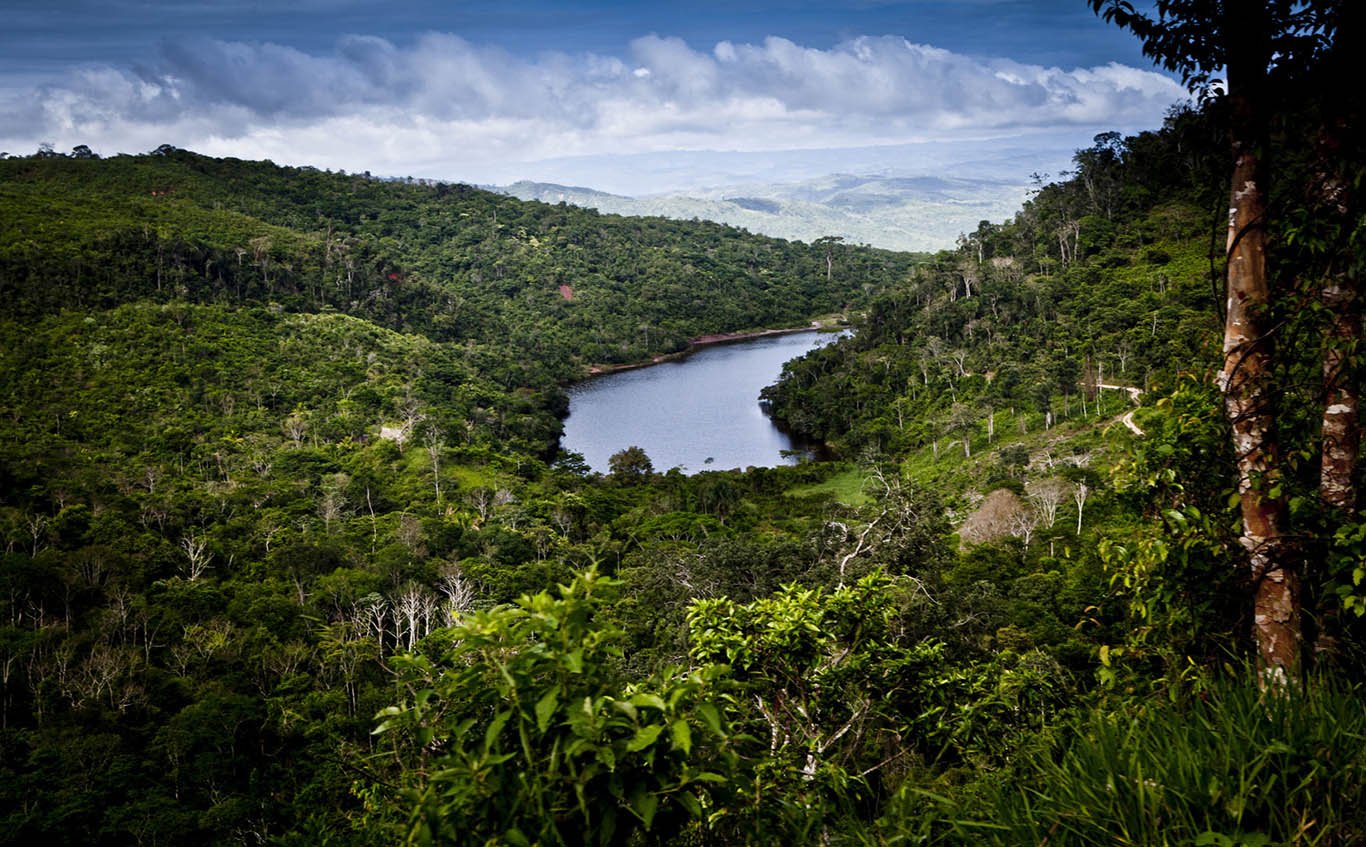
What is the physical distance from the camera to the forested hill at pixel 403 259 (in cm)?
6075

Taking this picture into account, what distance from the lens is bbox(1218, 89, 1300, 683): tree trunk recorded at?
3021 millimetres

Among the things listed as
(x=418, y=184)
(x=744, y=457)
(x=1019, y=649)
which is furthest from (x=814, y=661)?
(x=418, y=184)

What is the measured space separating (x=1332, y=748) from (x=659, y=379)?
76089mm

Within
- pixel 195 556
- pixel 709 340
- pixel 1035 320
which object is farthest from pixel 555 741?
pixel 709 340

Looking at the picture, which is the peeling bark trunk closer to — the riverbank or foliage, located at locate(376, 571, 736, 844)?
foliage, located at locate(376, 571, 736, 844)

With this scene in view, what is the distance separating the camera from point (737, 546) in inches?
779

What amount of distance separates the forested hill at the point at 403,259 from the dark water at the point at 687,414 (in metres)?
7.53

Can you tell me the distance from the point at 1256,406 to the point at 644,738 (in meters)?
2.83

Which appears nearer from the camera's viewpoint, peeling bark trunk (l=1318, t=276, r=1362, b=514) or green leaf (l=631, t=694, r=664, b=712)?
green leaf (l=631, t=694, r=664, b=712)

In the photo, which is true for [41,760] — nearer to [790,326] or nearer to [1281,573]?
[1281,573]

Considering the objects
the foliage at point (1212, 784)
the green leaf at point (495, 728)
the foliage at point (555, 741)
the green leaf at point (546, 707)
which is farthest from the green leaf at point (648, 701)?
the foliage at point (1212, 784)

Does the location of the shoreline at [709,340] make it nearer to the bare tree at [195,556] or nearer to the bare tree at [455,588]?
the bare tree at [195,556]

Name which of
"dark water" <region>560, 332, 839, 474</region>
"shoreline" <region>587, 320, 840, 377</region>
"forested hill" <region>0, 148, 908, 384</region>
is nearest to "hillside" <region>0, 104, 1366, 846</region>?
"forested hill" <region>0, 148, 908, 384</region>

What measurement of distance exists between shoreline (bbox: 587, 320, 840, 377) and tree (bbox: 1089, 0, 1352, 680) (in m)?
79.3
